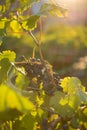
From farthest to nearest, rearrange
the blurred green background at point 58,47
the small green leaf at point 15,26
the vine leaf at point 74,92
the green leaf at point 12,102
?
the blurred green background at point 58,47 < the small green leaf at point 15,26 < the vine leaf at point 74,92 < the green leaf at point 12,102

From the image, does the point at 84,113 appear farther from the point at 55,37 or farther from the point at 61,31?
the point at 61,31

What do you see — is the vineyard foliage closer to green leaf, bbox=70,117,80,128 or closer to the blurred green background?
green leaf, bbox=70,117,80,128

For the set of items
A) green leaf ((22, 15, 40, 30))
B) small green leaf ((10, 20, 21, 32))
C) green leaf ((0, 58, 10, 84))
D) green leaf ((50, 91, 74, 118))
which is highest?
green leaf ((22, 15, 40, 30))

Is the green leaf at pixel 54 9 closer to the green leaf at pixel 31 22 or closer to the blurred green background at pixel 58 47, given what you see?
the green leaf at pixel 31 22

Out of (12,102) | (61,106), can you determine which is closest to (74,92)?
(61,106)

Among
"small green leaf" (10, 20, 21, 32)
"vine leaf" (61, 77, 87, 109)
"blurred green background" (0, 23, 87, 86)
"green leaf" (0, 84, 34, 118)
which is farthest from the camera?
"blurred green background" (0, 23, 87, 86)

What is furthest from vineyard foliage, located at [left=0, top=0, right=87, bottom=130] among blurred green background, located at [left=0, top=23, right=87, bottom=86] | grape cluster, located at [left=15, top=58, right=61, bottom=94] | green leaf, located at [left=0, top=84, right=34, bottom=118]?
blurred green background, located at [left=0, top=23, right=87, bottom=86]

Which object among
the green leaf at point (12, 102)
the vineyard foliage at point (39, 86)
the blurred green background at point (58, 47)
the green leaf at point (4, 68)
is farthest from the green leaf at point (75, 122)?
the blurred green background at point (58, 47)

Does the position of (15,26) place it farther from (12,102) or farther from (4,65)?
(12,102)
